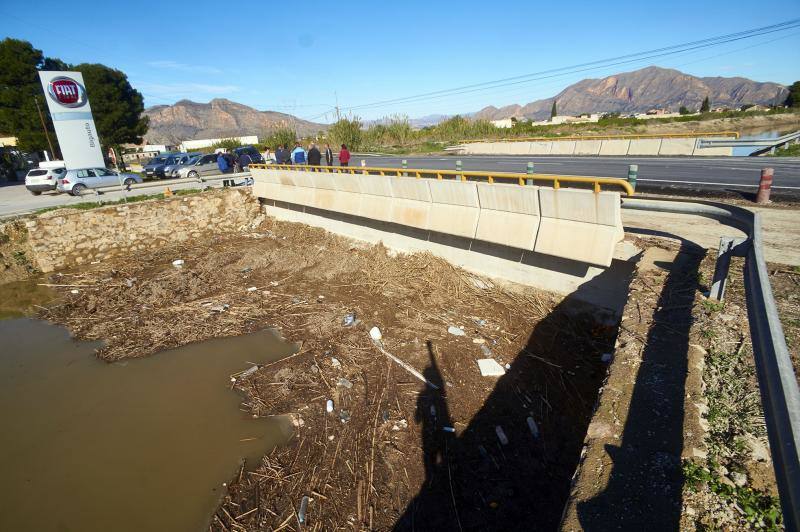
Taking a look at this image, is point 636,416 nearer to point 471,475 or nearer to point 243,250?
point 471,475

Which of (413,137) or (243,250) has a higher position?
(413,137)

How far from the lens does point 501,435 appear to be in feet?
15.5

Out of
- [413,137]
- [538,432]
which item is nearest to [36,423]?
[538,432]

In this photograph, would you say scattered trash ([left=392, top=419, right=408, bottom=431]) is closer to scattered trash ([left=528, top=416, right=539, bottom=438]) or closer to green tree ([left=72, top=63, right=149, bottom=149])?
scattered trash ([left=528, top=416, right=539, bottom=438])

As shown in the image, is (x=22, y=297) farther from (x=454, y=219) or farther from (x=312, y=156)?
(x=454, y=219)

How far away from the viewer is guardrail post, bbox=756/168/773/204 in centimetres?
831

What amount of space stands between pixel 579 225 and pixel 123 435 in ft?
24.5

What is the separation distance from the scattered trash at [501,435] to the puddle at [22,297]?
1088 cm

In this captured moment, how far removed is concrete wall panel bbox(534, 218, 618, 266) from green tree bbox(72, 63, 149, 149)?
47.2 metres

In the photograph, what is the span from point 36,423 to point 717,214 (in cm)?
983

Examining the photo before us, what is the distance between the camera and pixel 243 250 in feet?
40.4

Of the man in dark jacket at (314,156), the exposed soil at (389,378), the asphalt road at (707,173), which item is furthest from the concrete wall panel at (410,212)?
the asphalt road at (707,173)

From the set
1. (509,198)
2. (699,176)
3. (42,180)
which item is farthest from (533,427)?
(42,180)

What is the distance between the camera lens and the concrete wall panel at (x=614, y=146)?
22297 mm
